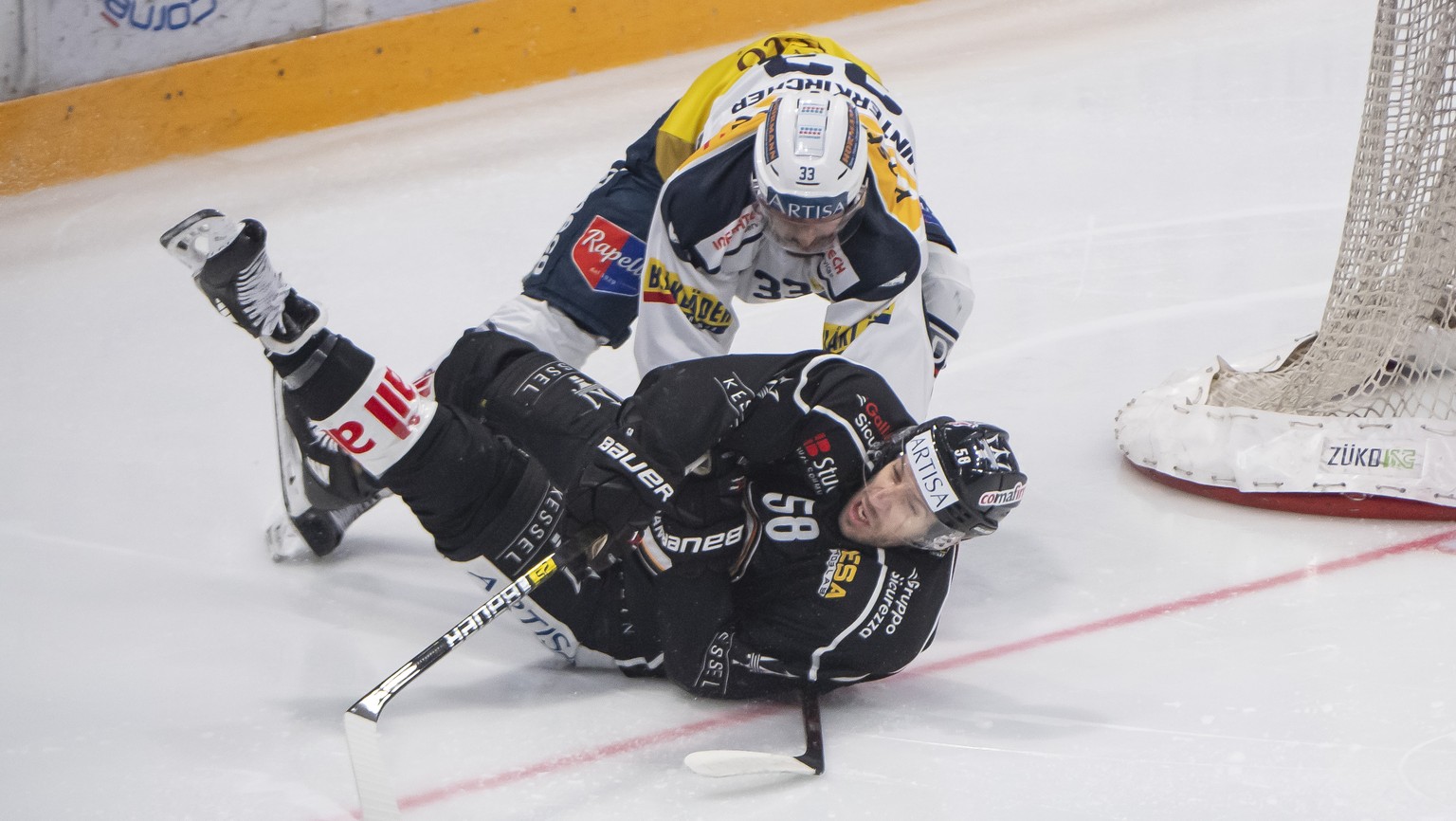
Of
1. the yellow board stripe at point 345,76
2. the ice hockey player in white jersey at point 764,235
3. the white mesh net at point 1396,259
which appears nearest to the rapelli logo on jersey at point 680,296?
the ice hockey player in white jersey at point 764,235

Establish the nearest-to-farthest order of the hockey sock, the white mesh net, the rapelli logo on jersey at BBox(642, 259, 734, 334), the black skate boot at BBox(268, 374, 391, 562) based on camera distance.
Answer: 1. the hockey sock
2. the black skate boot at BBox(268, 374, 391, 562)
3. the rapelli logo on jersey at BBox(642, 259, 734, 334)
4. the white mesh net

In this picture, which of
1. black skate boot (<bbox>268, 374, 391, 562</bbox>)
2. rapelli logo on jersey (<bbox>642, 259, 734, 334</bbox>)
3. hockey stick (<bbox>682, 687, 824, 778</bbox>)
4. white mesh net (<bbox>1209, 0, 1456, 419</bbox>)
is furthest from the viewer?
white mesh net (<bbox>1209, 0, 1456, 419</bbox>)

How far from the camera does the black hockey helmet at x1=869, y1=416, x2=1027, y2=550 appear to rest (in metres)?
2.34

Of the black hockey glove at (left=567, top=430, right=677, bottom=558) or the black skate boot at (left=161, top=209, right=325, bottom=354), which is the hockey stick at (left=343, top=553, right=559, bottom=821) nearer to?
the black hockey glove at (left=567, top=430, right=677, bottom=558)

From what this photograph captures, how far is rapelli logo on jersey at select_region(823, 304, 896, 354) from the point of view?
2.79m

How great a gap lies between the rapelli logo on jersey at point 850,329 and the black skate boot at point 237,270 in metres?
0.98

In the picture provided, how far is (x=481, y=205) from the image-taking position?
466 cm

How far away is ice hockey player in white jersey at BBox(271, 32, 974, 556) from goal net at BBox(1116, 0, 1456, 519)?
2.03ft

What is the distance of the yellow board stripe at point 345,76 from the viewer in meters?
4.61

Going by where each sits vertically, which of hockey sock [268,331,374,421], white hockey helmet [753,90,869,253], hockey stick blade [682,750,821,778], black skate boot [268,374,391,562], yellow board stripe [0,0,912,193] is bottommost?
hockey stick blade [682,750,821,778]

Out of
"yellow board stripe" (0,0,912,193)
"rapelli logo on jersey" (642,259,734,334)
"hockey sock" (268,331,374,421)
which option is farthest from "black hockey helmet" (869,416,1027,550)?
"yellow board stripe" (0,0,912,193)

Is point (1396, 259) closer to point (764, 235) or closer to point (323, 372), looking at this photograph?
point (764, 235)

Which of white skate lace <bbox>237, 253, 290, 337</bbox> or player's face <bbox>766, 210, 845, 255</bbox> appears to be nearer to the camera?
white skate lace <bbox>237, 253, 290, 337</bbox>

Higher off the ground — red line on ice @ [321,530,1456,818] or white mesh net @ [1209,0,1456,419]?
white mesh net @ [1209,0,1456,419]
